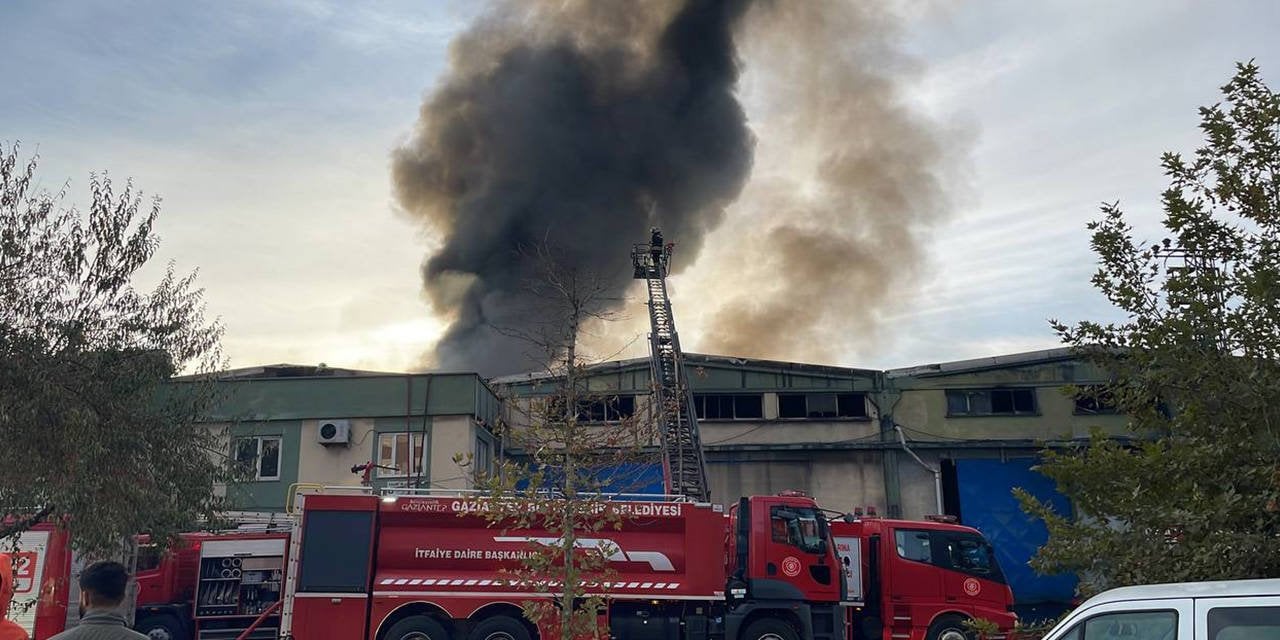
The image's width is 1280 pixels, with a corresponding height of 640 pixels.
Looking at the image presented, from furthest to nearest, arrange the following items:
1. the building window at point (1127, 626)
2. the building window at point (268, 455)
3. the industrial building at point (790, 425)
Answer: the industrial building at point (790, 425)
the building window at point (268, 455)
the building window at point (1127, 626)

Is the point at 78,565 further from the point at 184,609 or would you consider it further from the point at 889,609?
the point at 889,609

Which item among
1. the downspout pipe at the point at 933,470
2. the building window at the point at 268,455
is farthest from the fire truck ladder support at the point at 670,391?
the building window at the point at 268,455

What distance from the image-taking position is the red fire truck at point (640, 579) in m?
14.8

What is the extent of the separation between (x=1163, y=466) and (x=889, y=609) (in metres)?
11.1

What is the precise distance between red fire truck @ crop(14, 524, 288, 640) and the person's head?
12256mm

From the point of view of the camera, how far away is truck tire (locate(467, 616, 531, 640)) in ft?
48.4

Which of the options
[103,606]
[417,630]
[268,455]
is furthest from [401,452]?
[103,606]

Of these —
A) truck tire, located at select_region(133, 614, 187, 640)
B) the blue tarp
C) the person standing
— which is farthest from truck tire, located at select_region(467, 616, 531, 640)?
the blue tarp

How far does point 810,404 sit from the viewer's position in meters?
33.7

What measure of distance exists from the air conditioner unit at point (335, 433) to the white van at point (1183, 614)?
83.0 feet

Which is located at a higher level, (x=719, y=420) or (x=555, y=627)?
(x=719, y=420)

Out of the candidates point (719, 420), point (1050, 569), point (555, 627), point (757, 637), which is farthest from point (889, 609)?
point (719, 420)

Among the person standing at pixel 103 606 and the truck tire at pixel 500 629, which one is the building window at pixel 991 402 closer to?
the truck tire at pixel 500 629

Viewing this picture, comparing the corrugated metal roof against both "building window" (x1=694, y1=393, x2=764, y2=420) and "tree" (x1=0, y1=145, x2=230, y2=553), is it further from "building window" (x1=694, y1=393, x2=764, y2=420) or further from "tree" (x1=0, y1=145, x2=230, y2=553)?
"tree" (x1=0, y1=145, x2=230, y2=553)
